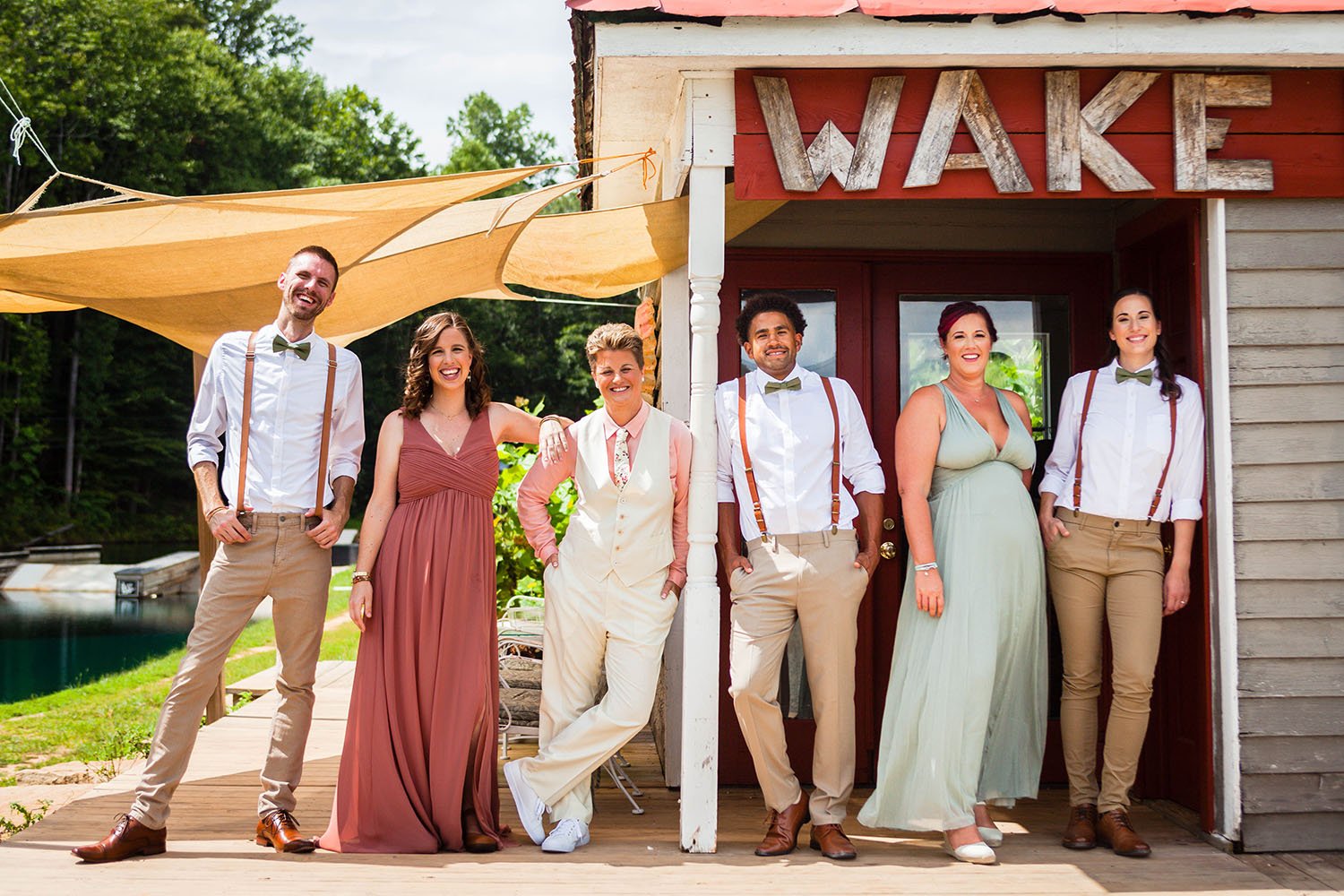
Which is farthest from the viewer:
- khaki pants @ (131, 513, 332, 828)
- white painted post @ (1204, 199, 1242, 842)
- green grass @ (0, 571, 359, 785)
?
green grass @ (0, 571, 359, 785)

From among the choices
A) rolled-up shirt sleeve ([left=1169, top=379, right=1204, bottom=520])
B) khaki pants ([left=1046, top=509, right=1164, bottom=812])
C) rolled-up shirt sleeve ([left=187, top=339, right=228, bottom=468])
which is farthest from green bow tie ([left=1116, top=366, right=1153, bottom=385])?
rolled-up shirt sleeve ([left=187, top=339, right=228, bottom=468])

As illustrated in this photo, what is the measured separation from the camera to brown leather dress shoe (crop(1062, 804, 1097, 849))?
3824 mm

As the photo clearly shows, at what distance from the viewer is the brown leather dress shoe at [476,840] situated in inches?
146

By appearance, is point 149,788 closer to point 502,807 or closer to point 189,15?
point 502,807

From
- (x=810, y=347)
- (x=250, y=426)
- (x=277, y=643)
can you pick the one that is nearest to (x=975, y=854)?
(x=810, y=347)

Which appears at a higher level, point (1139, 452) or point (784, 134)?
point (784, 134)

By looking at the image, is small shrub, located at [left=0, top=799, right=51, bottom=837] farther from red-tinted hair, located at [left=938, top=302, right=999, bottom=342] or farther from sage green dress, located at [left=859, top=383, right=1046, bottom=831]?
red-tinted hair, located at [left=938, top=302, right=999, bottom=342]

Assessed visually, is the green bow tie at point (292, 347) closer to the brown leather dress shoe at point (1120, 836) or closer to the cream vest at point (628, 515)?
the cream vest at point (628, 515)

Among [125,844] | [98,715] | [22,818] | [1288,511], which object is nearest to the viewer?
[125,844]

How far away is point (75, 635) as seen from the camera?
13.3m

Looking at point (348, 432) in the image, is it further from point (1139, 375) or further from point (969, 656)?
point (1139, 375)

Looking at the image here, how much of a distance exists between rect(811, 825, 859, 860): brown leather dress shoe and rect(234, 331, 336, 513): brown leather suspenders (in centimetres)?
201

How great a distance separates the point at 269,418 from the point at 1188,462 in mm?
3114

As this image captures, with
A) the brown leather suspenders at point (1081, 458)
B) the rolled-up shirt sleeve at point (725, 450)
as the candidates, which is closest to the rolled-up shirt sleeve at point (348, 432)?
the rolled-up shirt sleeve at point (725, 450)
